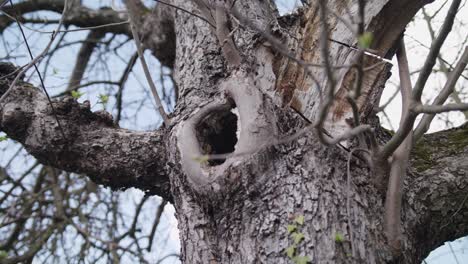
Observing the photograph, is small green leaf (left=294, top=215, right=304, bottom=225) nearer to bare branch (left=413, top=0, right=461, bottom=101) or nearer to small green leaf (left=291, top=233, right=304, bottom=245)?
small green leaf (left=291, top=233, right=304, bottom=245)

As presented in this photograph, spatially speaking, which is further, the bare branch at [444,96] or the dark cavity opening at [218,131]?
the dark cavity opening at [218,131]

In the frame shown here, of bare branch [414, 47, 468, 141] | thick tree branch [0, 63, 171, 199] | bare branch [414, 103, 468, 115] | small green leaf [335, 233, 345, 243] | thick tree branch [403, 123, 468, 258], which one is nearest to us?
bare branch [414, 103, 468, 115]

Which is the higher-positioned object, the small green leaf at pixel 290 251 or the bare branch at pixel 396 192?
the bare branch at pixel 396 192

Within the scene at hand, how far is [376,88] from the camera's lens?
1935mm

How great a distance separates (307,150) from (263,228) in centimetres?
30

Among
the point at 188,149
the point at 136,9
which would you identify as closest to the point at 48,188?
the point at 136,9

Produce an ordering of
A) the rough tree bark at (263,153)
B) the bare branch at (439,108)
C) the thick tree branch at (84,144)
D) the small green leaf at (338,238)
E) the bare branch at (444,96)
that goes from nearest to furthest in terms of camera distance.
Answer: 1. the bare branch at (439,108)
2. the bare branch at (444,96)
3. the small green leaf at (338,238)
4. the rough tree bark at (263,153)
5. the thick tree branch at (84,144)

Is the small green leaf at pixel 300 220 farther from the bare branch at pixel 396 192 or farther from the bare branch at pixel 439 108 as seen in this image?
the bare branch at pixel 439 108

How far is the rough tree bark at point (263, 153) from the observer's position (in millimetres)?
1604

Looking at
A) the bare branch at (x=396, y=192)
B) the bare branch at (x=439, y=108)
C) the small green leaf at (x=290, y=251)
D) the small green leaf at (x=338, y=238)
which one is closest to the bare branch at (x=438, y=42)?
the bare branch at (x=439, y=108)

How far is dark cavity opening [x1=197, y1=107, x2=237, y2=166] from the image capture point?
190 centimetres

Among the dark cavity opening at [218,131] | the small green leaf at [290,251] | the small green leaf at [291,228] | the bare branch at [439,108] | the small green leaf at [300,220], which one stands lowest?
the small green leaf at [290,251]

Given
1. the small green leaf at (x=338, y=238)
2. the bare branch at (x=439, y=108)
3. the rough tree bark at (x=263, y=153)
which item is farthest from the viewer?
the rough tree bark at (x=263, y=153)

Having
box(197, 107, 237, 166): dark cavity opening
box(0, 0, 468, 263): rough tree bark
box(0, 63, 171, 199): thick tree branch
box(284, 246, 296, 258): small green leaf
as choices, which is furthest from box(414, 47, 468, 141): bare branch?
box(0, 63, 171, 199): thick tree branch
